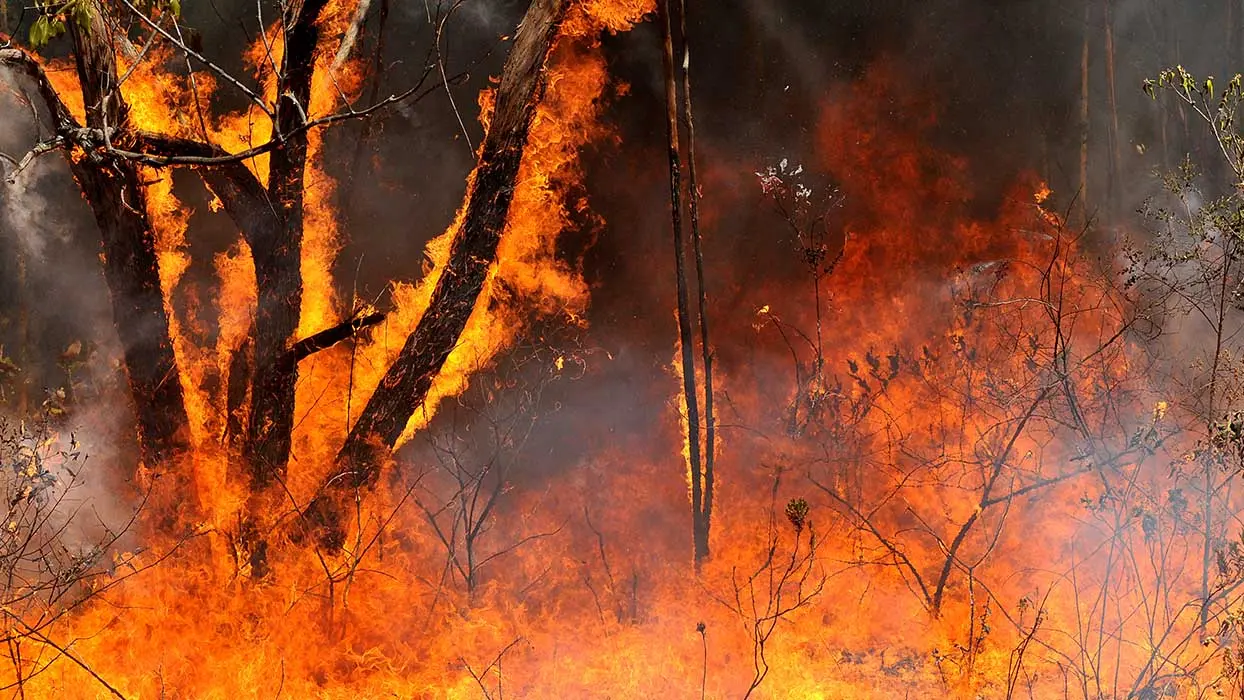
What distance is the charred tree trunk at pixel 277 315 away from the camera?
5160mm

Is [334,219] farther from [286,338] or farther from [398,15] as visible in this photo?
[398,15]

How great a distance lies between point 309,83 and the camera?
5137 millimetres

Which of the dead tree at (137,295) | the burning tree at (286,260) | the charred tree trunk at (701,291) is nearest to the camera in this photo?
the dead tree at (137,295)

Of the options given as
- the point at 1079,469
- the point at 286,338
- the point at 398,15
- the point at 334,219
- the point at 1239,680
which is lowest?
the point at 1239,680

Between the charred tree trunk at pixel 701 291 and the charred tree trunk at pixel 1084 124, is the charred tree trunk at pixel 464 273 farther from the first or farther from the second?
the charred tree trunk at pixel 1084 124

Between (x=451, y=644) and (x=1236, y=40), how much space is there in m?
4.86

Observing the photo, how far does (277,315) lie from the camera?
520 cm

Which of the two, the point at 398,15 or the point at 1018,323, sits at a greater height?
the point at 398,15

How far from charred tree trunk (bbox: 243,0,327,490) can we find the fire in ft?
0.24

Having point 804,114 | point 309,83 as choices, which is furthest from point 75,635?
point 804,114

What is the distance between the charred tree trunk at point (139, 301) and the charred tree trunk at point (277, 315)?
401 millimetres

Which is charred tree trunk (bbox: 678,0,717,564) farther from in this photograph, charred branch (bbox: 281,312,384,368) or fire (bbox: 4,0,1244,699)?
charred branch (bbox: 281,312,384,368)

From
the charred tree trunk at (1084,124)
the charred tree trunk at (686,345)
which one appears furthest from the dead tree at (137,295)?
the charred tree trunk at (1084,124)

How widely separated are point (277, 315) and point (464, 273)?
940mm
